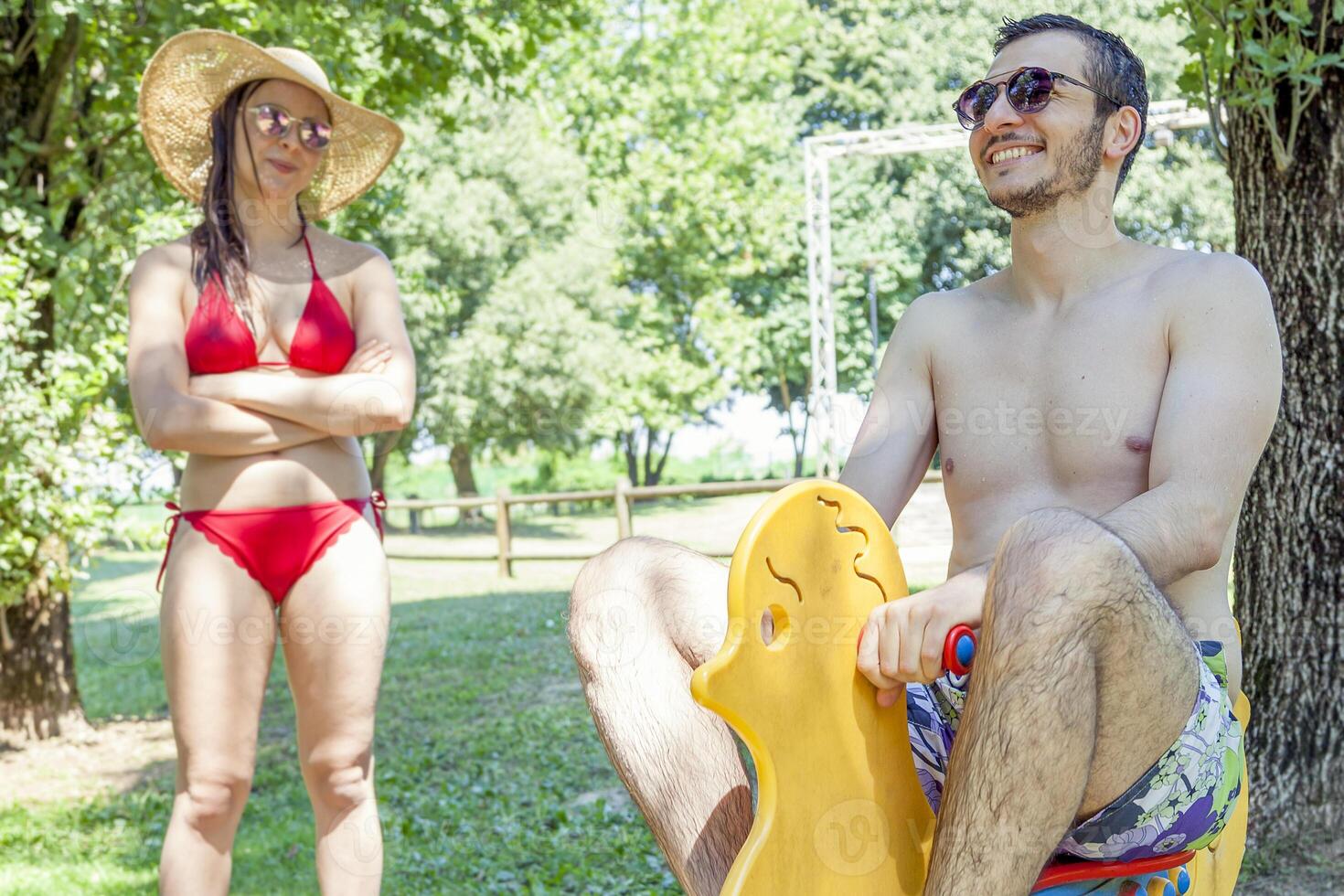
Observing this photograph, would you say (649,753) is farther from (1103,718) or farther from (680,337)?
(680,337)

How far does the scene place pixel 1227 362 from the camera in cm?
191

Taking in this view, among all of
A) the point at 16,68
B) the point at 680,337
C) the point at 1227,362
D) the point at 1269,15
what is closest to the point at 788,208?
the point at 680,337

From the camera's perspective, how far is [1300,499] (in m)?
3.30

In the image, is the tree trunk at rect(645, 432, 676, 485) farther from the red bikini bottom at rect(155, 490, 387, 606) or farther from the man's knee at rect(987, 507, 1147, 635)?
the man's knee at rect(987, 507, 1147, 635)

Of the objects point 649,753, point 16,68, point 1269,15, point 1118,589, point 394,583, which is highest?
point 16,68

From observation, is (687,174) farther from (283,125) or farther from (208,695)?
(208,695)

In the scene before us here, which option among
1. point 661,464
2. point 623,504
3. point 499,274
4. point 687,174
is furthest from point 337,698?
point 661,464

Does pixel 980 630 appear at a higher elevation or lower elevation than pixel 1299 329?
lower

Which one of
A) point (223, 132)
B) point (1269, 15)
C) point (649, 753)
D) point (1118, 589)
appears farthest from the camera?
point (1269, 15)

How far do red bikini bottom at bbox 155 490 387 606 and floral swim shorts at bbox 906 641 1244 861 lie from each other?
1.32 metres

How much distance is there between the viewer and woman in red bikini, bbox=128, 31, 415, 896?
8.11 feet

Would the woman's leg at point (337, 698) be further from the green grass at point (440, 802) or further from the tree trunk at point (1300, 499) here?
the tree trunk at point (1300, 499)

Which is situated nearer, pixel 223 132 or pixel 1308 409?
pixel 223 132

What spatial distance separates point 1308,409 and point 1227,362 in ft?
5.27
